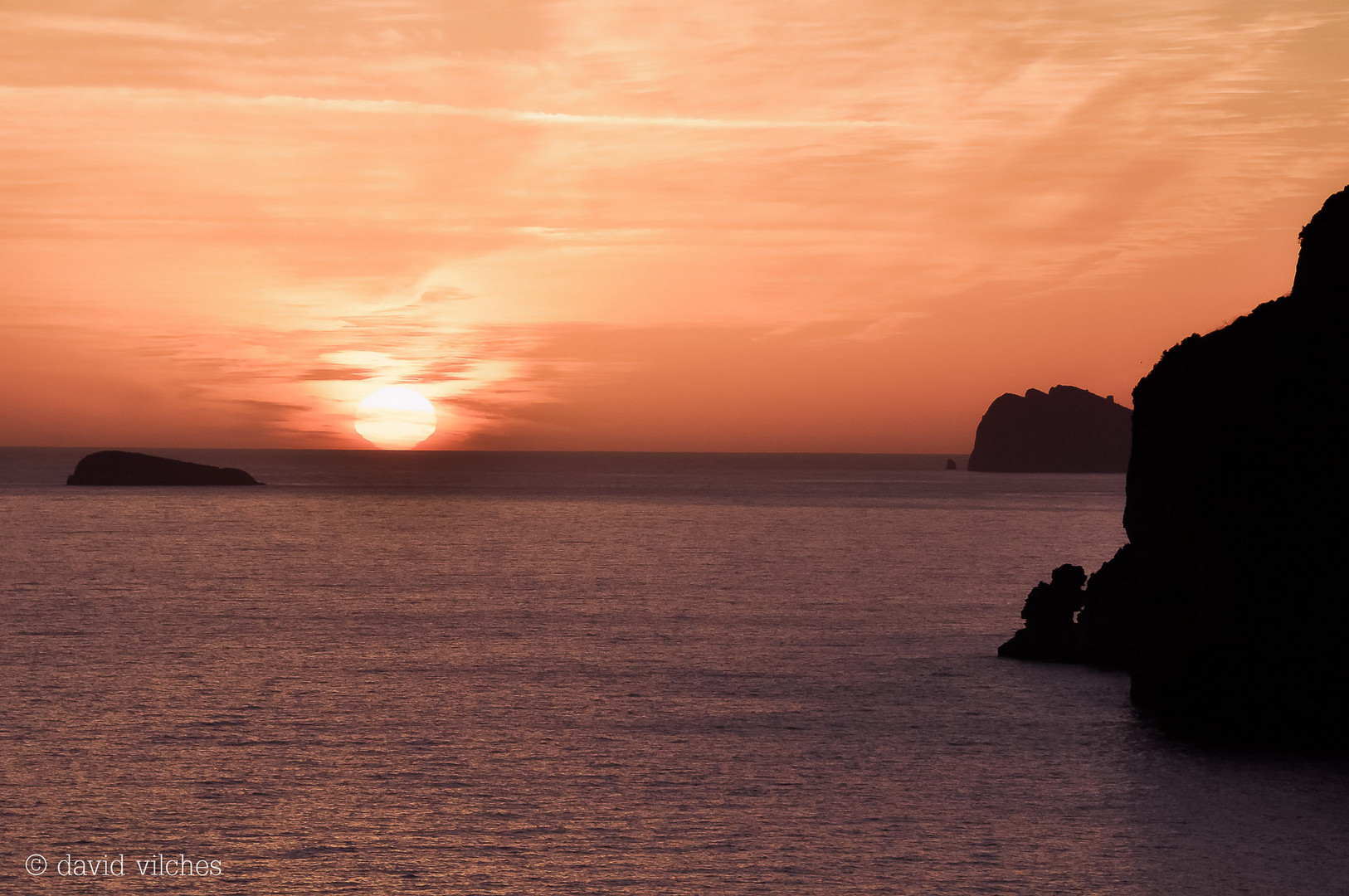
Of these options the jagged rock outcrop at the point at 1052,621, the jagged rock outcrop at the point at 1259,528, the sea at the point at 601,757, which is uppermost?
the jagged rock outcrop at the point at 1259,528

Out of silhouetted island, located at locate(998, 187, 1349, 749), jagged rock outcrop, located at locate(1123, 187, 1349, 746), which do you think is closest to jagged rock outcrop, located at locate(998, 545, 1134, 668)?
silhouetted island, located at locate(998, 187, 1349, 749)

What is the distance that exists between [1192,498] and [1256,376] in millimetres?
3402

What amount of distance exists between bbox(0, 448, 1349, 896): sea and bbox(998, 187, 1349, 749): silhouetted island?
1578mm

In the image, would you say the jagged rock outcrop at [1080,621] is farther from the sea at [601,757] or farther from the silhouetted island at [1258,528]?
the silhouetted island at [1258,528]

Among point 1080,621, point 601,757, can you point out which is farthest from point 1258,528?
point 601,757

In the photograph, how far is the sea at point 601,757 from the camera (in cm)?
1953

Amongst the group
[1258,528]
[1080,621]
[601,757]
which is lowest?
[601,757]

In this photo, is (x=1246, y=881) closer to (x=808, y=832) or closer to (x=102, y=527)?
(x=808, y=832)

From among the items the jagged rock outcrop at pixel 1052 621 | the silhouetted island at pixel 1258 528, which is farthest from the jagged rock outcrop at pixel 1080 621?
the silhouetted island at pixel 1258 528

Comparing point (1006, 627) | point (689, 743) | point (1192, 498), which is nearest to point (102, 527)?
point (1006, 627)

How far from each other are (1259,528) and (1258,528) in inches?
1.4

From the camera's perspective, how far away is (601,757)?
26812 mm

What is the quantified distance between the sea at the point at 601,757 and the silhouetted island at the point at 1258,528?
158 centimetres

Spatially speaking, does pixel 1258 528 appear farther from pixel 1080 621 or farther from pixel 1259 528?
pixel 1080 621
